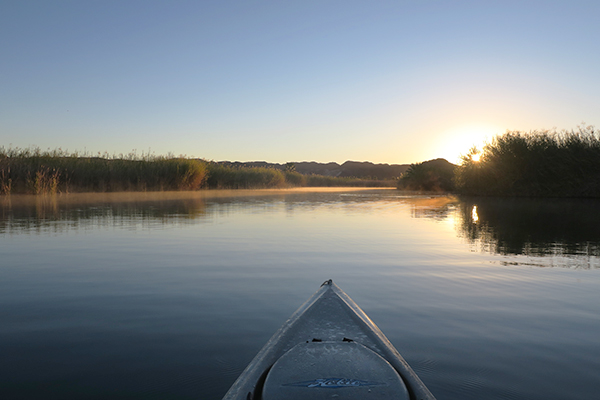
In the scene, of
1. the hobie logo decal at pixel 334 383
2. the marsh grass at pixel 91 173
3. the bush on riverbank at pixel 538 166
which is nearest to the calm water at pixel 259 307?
the hobie logo decal at pixel 334 383

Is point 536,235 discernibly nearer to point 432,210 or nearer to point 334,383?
point 432,210

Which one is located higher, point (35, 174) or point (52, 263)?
point (35, 174)

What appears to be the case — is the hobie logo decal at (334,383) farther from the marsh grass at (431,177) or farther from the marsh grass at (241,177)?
the marsh grass at (431,177)

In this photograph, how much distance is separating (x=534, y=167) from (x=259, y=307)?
19.2 meters

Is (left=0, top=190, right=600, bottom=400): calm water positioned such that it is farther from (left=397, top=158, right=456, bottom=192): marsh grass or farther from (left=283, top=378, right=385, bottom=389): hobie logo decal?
(left=397, top=158, right=456, bottom=192): marsh grass

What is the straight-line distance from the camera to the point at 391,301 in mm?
2791

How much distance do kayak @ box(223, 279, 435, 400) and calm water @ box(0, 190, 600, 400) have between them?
0.85ft

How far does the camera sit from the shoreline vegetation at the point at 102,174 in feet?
46.5

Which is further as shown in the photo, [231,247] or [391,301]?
[231,247]

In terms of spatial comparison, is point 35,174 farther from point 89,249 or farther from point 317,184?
point 317,184

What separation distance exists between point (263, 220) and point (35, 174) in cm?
1078

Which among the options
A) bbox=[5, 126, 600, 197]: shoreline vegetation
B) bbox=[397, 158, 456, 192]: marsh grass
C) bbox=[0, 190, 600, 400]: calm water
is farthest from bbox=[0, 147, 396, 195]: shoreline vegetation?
bbox=[397, 158, 456, 192]: marsh grass

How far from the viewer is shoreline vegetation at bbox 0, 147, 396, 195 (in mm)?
14188

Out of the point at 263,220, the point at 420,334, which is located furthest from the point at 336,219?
the point at 420,334
